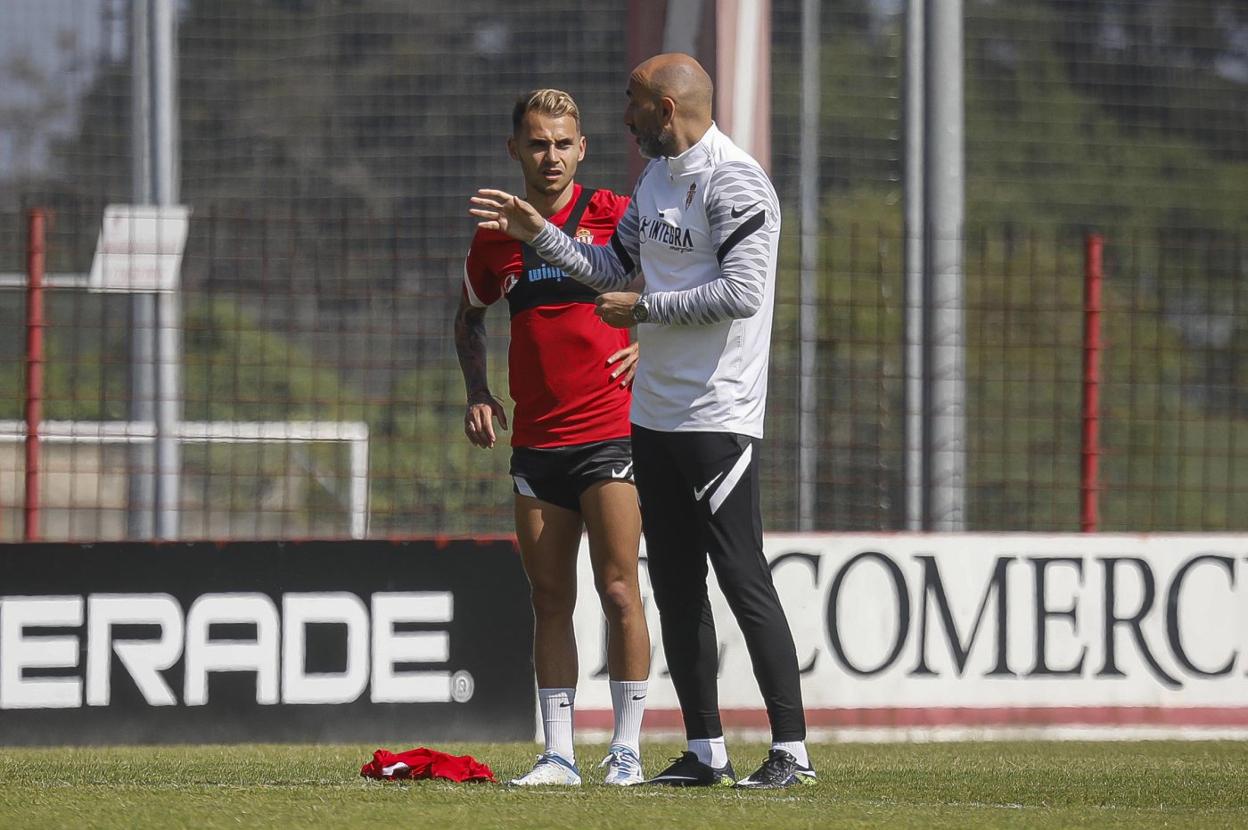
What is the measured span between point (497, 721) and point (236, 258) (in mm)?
2046

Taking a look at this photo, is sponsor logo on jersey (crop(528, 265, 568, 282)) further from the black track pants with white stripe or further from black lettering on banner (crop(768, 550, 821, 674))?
black lettering on banner (crop(768, 550, 821, 674))

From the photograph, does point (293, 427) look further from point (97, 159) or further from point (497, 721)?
point (97, 159)

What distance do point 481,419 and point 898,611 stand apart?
8.73 feet

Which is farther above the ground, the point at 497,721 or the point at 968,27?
the point at 968,27

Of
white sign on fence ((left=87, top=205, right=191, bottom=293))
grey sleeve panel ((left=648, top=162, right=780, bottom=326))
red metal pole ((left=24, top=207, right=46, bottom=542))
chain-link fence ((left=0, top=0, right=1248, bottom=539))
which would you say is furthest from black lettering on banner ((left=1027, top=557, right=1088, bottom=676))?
red metal pole ((left=24, top=207, right=46, bottom=542))

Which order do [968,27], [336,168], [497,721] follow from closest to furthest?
[497,721] < [336,168] < [968,27]

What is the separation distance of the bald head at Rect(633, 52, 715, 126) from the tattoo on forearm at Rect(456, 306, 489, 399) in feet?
2.85

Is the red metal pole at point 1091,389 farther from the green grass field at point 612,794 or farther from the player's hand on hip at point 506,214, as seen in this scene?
the player's hand on hip at point 506,214

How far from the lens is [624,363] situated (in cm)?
494

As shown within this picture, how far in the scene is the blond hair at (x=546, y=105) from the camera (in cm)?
488

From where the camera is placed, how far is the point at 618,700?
489cm

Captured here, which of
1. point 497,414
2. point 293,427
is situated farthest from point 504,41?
point 497,414

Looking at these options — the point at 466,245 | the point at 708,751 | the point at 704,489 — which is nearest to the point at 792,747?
the point at 708,751

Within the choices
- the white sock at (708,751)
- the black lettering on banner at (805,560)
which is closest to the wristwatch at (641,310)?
the white sock at (708,751)
